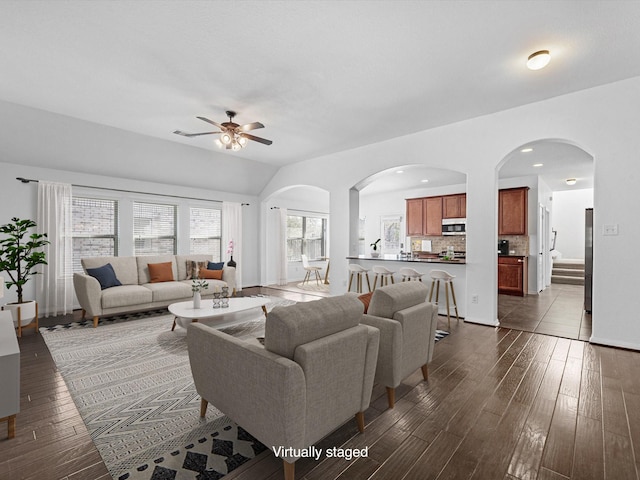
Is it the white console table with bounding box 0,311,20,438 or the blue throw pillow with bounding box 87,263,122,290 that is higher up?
the blue throw pillow with bounding box 87,263,122,290

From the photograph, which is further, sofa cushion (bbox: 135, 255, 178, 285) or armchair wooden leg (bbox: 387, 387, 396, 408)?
sofa cushion (bbox: 135, 255, 178, 285)

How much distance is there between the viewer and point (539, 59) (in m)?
2.94

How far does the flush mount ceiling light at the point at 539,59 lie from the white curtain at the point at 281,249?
257 inches

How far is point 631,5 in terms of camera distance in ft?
7.69

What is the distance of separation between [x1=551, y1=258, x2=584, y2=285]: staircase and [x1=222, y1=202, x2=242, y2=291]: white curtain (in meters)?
8.80

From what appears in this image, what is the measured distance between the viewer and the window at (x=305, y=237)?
9.38 metres

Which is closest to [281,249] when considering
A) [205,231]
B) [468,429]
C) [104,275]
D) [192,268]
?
[205,231]

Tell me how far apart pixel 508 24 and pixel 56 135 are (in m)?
6.00

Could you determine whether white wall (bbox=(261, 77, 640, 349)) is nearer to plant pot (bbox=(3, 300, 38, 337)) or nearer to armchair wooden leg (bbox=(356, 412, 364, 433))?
armchair wooden leg (bbox=(356, 412, 364, 433))

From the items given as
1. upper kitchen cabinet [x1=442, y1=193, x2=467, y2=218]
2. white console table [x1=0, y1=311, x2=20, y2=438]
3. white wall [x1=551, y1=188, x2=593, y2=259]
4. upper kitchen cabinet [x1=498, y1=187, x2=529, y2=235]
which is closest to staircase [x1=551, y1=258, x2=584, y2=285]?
white wall [x1=551, y1=188, x2=593, y2=259]

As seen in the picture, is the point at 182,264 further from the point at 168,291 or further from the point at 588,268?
the point at 588,268

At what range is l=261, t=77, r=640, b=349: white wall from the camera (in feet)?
11.3

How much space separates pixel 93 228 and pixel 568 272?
468 inches

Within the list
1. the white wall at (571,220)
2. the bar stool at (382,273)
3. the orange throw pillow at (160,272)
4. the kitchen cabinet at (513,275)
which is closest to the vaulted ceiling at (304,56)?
the bar stool at (382,273)
